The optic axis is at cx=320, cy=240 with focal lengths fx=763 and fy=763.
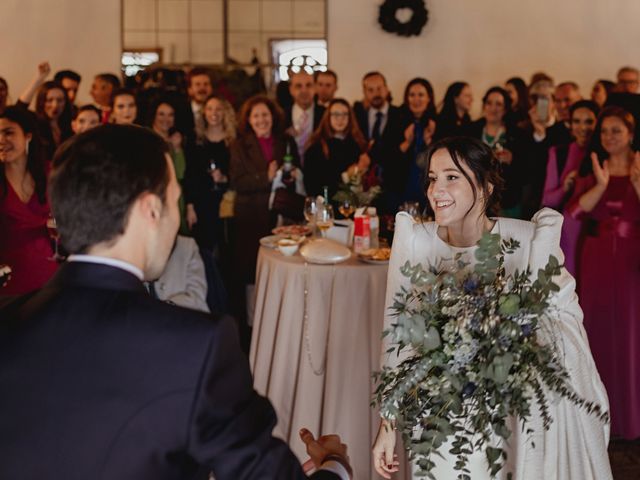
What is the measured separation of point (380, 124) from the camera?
19.8ft

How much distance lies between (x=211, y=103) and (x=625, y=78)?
3.64 meters

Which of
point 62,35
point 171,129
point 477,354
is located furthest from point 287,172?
point 62,35

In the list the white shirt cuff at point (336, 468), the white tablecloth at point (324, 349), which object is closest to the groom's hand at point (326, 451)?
the white shirt cuff at point (336, 468)

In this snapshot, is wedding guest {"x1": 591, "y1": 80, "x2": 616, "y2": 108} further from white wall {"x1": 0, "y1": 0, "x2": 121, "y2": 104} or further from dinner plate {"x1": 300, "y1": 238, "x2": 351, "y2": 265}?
white wall {"x1": 0, "y1": 0, "x2": 121, "y2": 104}

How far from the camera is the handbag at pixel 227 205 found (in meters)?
5.15

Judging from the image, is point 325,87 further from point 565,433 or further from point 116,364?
point 116,364

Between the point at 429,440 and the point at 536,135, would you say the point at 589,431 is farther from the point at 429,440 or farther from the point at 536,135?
the point at 536,135

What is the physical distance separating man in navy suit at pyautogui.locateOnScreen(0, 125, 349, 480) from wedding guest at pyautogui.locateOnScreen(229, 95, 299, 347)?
387cm

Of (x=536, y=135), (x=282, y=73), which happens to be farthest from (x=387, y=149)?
(x=282, y=73)

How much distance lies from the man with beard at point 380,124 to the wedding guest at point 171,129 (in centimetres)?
132

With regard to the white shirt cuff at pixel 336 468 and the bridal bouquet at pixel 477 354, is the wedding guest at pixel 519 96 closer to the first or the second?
the bridal bouquet at pixel 477 354

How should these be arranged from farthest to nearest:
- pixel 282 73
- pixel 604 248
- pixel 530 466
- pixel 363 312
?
pixel 282 73 < pixel 604 248 < pixel 363 312 < pixel 530 466

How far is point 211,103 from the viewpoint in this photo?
207 inches

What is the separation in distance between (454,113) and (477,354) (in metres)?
4.43
